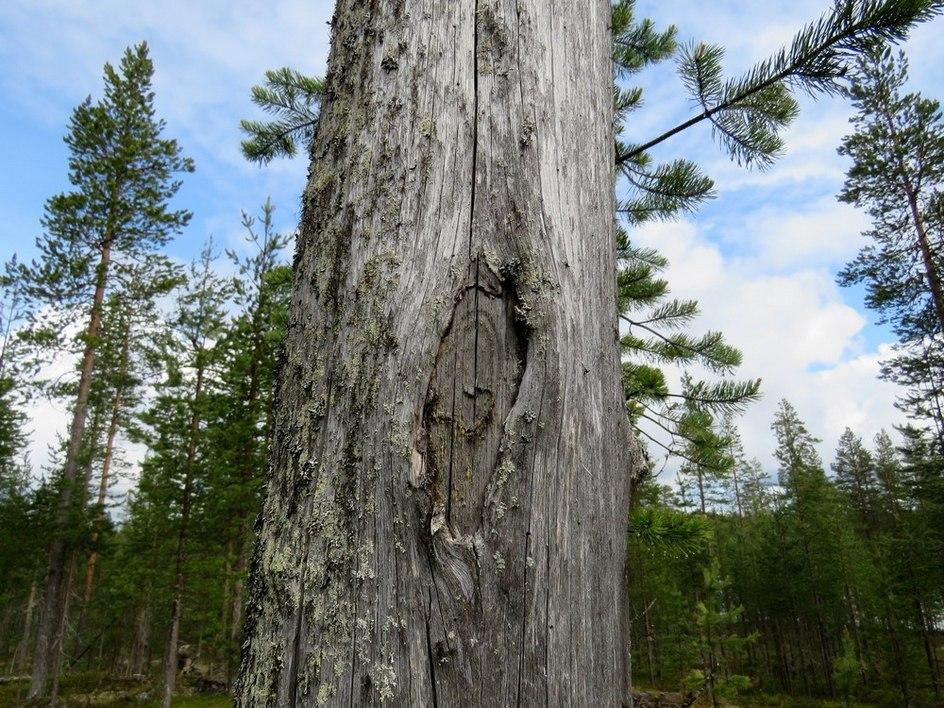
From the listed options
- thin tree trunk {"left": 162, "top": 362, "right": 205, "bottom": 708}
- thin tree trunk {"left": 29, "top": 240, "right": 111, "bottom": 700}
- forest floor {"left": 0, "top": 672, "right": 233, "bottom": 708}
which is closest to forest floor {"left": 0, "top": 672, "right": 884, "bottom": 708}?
forest floor {"left": 0, "top": 672, "right": 233, "bottom": 708}

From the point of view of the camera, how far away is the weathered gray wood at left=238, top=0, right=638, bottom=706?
3.16ft

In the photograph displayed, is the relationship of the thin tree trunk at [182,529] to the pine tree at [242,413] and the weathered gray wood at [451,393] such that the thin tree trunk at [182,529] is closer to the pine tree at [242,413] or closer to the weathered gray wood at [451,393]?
the pine tree at [242,413]

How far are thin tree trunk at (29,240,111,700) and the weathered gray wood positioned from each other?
1902 cm

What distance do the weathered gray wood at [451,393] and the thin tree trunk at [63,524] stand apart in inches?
749

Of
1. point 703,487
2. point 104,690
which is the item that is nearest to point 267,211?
point 104,690

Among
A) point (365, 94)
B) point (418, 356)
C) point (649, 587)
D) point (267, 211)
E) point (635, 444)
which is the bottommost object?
point (649, 587)

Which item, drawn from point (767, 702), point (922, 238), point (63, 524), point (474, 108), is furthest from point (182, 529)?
point (767, 702)

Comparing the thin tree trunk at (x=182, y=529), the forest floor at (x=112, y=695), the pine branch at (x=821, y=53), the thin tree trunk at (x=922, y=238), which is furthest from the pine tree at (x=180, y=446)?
the thin tree trunk at (x=922, y=238)

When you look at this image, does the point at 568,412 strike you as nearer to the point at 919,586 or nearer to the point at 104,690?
the point at 104,690

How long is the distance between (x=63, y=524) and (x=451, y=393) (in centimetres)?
2106

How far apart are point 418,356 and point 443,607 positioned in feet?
1.47

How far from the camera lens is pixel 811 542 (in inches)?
1083

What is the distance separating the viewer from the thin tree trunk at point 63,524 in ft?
53.7

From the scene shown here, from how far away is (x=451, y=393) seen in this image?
Answer: 106 centimetres
